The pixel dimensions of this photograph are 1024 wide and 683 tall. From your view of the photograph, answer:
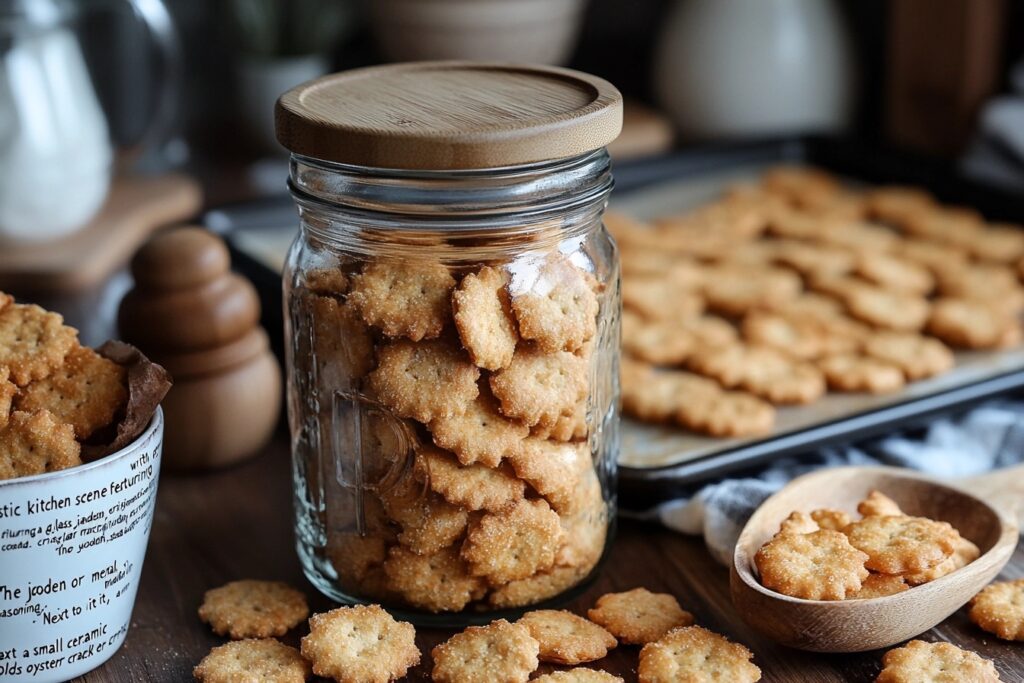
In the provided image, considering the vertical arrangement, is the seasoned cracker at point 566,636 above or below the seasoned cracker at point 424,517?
below

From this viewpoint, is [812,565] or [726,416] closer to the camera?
[812,565]

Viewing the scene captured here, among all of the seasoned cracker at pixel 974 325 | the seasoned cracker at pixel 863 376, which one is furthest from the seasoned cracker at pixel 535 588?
the seasoned cracker at pixel 974 325

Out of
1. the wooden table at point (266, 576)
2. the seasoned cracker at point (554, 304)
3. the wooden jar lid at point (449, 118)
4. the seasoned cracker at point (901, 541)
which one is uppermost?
the wooden jar lid at point (449, 118)

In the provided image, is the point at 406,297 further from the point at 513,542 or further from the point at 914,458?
the point at 914,458

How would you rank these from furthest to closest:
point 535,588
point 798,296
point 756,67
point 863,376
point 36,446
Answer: point 756,67
point 798,296
point 863,376
point 535,588
point 36,446

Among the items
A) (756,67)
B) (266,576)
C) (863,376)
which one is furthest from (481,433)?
(756,67)

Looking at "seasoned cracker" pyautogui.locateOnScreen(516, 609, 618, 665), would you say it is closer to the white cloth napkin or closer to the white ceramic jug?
the white cloth napkin

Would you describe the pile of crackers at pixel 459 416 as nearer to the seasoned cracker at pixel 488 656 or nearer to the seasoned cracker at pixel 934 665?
the seasoned cracker at pixel 488 656

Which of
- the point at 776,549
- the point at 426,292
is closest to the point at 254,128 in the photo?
the point at 426,292
